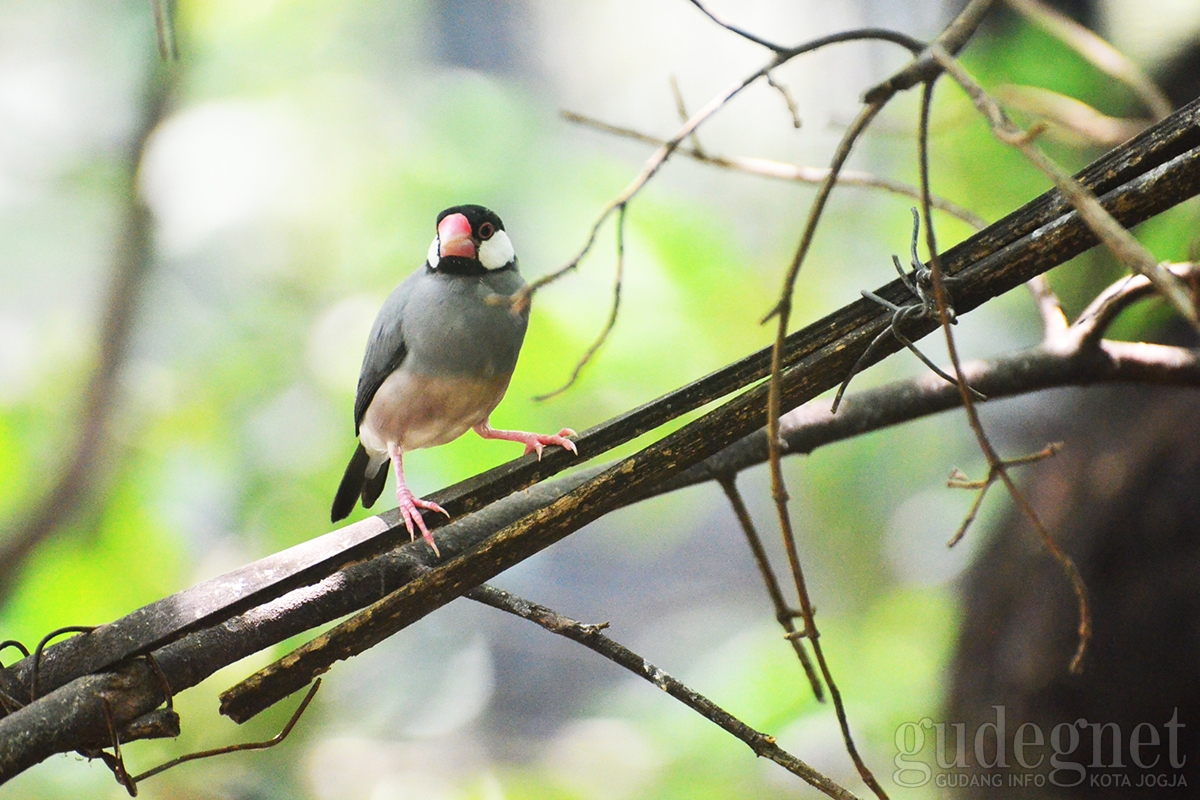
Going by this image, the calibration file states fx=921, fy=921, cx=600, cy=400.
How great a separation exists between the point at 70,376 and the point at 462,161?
1346mm

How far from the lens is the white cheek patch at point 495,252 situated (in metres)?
1.55

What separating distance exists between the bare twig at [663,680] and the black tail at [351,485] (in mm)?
748

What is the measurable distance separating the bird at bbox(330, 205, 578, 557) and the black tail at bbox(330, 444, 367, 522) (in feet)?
0.64

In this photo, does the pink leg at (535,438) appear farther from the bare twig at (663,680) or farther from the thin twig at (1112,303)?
the thin twig at (1112,303)

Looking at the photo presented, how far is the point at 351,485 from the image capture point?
186 cm

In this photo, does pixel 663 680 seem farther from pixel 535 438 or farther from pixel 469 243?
pixel 469 243

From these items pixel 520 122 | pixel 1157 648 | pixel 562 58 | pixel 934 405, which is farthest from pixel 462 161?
pixel 1157 648

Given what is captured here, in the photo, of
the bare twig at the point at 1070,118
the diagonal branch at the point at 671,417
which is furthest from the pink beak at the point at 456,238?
the bare twig at the point at 1070,118

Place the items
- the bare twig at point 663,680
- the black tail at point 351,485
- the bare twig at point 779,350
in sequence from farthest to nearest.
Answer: the black tail at point 351,485 → the bare twig at point 663,680 → the bare twig at point 779,350

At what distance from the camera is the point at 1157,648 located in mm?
2049

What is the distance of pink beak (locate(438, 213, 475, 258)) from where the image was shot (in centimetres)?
150

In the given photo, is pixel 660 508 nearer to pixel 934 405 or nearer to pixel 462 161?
pixel 462 161

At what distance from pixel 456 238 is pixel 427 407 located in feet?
0.93

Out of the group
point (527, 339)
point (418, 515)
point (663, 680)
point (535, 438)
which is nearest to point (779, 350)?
point (663, 680)
